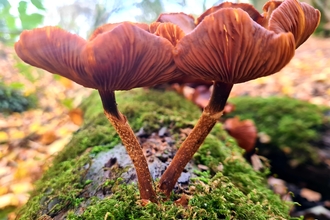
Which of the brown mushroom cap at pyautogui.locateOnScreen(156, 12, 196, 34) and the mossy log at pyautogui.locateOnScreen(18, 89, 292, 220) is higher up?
the brown mushroom cap at pyautogui.locateOnScreen(156, 12, 196, 34)

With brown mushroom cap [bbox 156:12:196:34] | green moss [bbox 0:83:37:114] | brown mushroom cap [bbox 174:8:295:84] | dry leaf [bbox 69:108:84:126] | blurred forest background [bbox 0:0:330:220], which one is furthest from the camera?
green moss [bbox 0:83:37:114]

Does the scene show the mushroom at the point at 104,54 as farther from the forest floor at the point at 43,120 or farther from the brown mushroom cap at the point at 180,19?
the forest floor at the point at 43,120

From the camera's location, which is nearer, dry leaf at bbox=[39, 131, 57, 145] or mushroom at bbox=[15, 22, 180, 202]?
mushroom at bbox=[15, 22, 180, 202]

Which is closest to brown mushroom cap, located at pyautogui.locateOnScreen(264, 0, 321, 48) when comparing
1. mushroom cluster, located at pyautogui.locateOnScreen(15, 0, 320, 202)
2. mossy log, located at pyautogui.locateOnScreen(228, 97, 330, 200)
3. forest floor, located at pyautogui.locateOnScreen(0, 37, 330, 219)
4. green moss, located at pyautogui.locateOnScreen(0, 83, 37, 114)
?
mushroom cluster, located at pyautogui.locateOnScreen(15, 0, 320, 202)

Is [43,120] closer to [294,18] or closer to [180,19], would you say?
[180,19]

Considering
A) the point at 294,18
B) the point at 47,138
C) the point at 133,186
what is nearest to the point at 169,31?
the point at 294,18

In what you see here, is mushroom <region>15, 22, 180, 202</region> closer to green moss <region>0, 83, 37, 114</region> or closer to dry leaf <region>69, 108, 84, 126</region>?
dry leaf <region>69, 108, 84, 126</region>

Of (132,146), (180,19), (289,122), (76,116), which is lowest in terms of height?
(76,116)

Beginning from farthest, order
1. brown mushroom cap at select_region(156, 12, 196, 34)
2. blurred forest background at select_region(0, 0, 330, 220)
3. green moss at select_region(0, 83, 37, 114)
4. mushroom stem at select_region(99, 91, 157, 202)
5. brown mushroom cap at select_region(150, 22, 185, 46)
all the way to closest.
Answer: green moss at select_region(0, 83, 37, 114) → blurred forest background at select_region(0, 0, 330, 220) → brown mushroom cap at select_region(156, 12, 196, 34) → mushroom stem at select_region(99, 91, 157, 202) → brown mushroom cap at select_region(150, 22, 185, 46)
